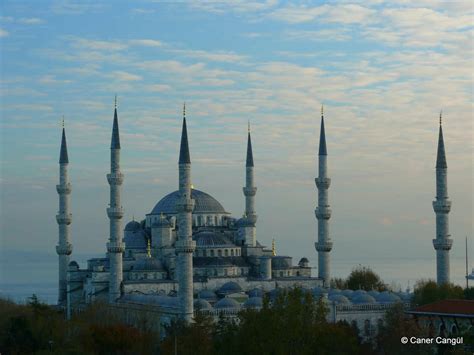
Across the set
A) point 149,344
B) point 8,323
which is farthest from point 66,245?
point 149,344

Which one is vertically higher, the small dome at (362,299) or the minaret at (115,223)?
the minaret at (115,223)

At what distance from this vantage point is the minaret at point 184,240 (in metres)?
36.8

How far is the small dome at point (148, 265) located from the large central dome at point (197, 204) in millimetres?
5064

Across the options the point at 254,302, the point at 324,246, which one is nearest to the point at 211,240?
the point at 324,246

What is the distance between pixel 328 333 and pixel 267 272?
61.3 ft

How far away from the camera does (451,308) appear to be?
3447 cm

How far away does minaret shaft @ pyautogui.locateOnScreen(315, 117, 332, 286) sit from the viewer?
153 ft

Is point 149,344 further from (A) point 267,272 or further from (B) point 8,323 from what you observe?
(A) point 267,272

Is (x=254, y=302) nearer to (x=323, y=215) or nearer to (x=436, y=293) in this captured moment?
(x=436, y=293)

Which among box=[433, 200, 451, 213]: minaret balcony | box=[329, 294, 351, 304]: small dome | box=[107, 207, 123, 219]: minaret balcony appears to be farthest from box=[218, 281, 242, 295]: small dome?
box=[433, 200, 451, 213]: minaret balcony

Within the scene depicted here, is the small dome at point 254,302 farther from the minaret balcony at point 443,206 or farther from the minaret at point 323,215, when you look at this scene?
the minaret balcony at point 443,206

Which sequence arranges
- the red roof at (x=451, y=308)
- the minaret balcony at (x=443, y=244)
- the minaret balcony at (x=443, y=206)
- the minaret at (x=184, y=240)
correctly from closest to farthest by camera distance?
the red roof at (x=451, y=308) → the minaret at (x=184, y=240) → the minaret balcony at (x=443, y=244) → the minaret balcony at (x=443, y=206)

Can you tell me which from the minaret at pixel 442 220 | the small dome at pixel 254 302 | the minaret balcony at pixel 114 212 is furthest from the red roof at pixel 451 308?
the minaret balcony at pixel 114 212

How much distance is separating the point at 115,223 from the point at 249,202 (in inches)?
373
